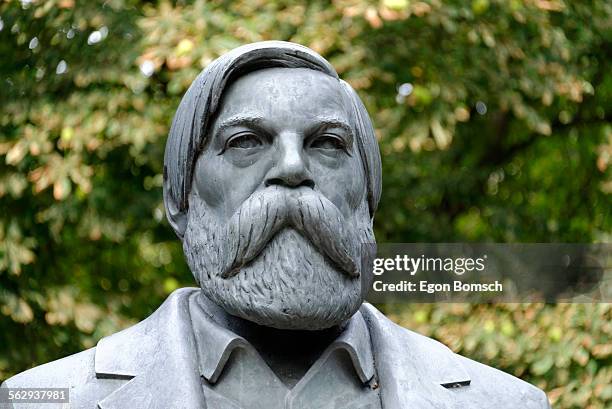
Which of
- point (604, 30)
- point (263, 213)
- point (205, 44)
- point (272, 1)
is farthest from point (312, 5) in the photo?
point (263, 213)

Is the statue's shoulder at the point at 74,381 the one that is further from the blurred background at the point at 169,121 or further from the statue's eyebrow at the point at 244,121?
the blurred background at the point at 169,121

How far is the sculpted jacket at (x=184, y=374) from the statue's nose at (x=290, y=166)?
1.63 ft

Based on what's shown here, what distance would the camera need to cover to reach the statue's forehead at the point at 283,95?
10.7 feet

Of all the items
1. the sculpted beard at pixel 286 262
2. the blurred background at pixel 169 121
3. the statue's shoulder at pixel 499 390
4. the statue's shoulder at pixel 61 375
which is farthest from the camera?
the blurred background at pixel 169 121

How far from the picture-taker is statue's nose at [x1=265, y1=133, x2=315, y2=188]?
3191 mm

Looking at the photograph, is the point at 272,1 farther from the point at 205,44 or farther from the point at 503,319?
the point at 503,319

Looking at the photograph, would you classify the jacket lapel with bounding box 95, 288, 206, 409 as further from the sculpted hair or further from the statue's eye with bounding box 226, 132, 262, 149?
the statue's eye with bounding box 226, 132, 262, 149

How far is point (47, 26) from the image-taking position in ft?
20.9

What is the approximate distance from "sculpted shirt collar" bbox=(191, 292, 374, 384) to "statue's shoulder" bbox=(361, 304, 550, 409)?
0.21 feet

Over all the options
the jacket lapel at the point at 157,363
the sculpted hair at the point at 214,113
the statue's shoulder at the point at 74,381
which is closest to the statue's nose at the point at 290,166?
the sculpted hair at the point at 214,113

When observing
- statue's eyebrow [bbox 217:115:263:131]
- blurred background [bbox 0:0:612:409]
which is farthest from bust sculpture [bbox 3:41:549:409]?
blurred background [bbox 0:0:612:409]

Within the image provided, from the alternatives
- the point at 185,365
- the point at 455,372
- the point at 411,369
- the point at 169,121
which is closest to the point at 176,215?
the point at 185,365

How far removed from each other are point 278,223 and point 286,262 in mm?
98

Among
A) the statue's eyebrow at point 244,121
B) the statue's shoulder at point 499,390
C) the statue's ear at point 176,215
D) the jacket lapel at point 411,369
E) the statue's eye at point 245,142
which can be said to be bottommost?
the statue's shoulder at point 499,390
